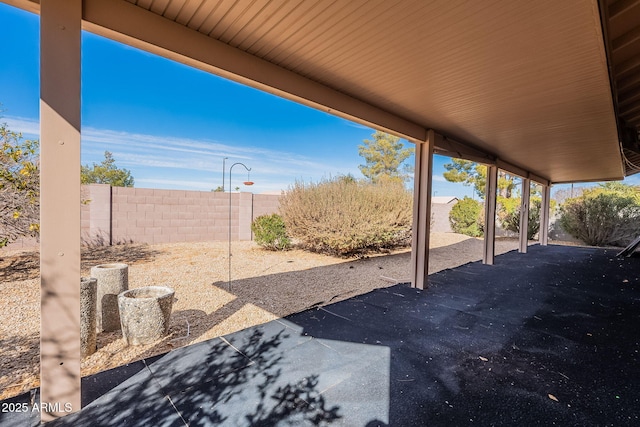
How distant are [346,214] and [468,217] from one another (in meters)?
8.41

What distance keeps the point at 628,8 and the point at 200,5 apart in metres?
2.96

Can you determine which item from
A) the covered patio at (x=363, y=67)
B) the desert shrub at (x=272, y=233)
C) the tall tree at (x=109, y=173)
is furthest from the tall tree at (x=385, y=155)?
the tall tree at (x=109, y=173)

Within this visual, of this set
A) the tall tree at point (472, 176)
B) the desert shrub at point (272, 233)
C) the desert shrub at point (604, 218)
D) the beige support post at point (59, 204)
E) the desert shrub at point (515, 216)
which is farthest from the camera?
the tall tree at point (472, 176)

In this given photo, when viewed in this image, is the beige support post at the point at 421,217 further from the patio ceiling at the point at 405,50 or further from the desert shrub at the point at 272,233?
the desert shrub at the point at 272,233

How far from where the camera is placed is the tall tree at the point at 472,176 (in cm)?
1505

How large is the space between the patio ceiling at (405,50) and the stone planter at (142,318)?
2.01 metres

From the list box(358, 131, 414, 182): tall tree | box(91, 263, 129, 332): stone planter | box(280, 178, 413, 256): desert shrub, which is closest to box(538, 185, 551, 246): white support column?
box(280, 178, 413, 256): desert shrub

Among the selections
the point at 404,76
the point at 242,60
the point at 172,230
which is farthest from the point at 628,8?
the point at 172,230

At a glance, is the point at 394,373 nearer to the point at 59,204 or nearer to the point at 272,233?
the point at 59,204

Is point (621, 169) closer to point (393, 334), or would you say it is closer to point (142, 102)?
point (393, 334)

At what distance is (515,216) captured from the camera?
1274 cm

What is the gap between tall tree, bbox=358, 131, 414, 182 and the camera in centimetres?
2031

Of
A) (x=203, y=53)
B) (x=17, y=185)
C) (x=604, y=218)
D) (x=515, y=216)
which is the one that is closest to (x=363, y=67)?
(x=203, y=53)

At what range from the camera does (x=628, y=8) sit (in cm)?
207
